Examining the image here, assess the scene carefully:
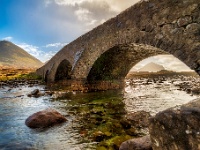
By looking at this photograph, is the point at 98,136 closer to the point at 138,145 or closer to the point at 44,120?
the point at 138,145

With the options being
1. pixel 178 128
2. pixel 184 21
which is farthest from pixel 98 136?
pixel 184 21

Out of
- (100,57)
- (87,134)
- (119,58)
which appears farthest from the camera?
(119,58)

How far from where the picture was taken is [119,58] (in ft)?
53.9

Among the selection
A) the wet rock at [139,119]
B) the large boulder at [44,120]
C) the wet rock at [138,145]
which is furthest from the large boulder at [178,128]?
the large boulder at [44,120]

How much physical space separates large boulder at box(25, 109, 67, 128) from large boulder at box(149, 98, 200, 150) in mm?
4778

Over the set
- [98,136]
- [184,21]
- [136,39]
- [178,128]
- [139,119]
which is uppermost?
[184,21]

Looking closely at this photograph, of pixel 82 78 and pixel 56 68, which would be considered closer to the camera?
pixel 82 78

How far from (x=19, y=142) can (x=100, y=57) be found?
418 inches

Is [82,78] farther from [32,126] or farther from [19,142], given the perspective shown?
[19,142]

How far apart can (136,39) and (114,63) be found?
7.59 metres

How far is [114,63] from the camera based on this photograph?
56.9 feet

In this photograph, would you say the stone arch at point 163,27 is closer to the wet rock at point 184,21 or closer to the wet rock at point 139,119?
the wet rock at point 184,21

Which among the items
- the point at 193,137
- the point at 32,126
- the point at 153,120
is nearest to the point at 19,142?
the point at 32,126

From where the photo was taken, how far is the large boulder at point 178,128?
247 cm
